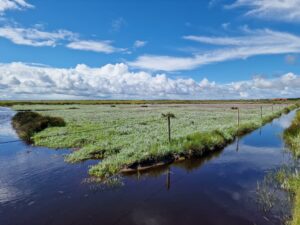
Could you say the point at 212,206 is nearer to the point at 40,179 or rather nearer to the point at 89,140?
the point at 40,179

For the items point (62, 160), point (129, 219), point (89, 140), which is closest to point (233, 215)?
point (129, 219)

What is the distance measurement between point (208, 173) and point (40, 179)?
332 inches

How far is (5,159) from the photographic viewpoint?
1775 cm

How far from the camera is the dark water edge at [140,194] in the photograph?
893 centimetres

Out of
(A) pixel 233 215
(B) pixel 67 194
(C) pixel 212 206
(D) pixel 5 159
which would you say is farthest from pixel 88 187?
(D) pixel 5 159

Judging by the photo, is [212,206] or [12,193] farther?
[12,193]

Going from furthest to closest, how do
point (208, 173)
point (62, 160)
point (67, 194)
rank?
point (62, 160) → point (208, 173) → point (67, 194)

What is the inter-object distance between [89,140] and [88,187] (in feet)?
33.8

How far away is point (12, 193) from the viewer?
11.2 m

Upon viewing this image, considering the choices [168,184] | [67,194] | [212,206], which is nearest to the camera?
[212,206]

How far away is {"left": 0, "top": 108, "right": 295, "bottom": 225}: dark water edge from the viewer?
893cm

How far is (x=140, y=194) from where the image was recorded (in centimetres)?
1112

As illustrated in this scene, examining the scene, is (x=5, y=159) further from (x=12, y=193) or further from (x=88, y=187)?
(x=88, y=187)

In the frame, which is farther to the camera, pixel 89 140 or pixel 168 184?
pixel 89 140
